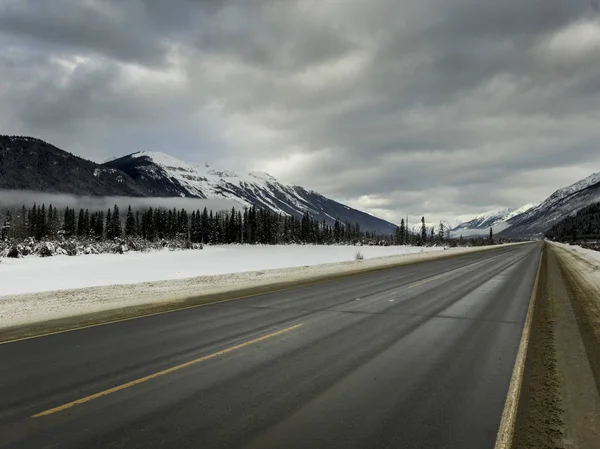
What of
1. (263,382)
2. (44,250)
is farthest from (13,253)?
(263,382)

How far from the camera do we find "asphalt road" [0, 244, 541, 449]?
4.39 m

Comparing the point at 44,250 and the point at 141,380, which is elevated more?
the point at 44,250

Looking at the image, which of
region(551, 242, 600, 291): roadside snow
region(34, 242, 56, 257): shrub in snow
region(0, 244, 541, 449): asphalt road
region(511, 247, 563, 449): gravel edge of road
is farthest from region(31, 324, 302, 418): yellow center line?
region(34, 242, 56, 257): shrub in snow

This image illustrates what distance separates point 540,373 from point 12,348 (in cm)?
971

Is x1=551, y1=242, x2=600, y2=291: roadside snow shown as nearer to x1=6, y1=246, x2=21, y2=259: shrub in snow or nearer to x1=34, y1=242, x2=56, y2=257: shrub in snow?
x1=6, y1=246, x2=21, y2=259: shrub in snow

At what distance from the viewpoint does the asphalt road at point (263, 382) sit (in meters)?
4.39

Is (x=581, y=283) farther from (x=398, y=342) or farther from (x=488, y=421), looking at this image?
(x=488, y=421)

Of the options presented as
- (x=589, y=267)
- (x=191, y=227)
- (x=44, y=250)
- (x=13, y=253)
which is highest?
(x=191, y=227)

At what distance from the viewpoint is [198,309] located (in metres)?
12.7

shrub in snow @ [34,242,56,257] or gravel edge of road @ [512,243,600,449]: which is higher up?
shrub in snow @ [34,242,56,257]

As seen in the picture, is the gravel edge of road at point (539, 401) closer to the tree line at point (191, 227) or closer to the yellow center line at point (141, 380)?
the yellow center line at point (141, 380)

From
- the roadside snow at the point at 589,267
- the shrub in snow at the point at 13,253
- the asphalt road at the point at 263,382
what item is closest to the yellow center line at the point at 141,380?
the asphalt road at the point at 263,382

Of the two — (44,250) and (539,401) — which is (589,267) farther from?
(44,250)

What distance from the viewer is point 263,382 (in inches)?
235
